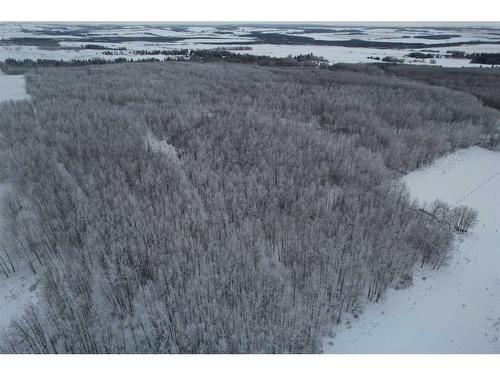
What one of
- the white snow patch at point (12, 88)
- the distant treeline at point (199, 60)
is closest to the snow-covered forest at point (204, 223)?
the white snow patch at point (12, 88)

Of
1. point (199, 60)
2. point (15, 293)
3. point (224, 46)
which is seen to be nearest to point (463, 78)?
point (199, 60)

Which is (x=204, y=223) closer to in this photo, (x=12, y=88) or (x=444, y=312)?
(x=444, y=312)

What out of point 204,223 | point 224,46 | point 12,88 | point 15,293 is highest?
point 224,46

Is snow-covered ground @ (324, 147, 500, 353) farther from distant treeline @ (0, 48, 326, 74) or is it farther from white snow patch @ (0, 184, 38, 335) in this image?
distant treeline @ (0, 48, 326, 74)

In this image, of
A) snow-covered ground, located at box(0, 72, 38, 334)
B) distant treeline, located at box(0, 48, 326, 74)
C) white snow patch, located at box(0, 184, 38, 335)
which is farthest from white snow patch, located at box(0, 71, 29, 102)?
white snow patch, located at box(0, 184, 38, 335)

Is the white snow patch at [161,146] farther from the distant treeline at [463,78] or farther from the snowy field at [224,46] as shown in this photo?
the snowy field at [224,46]

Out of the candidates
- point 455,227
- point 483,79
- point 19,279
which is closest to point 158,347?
point 19,279

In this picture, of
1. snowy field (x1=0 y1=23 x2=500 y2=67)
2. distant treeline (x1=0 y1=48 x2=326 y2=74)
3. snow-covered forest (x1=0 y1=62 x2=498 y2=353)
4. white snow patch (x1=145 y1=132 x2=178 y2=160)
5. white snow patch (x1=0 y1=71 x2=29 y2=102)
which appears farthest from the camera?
snowy field (x1=0 y1=23 x2=500 y2=67)
